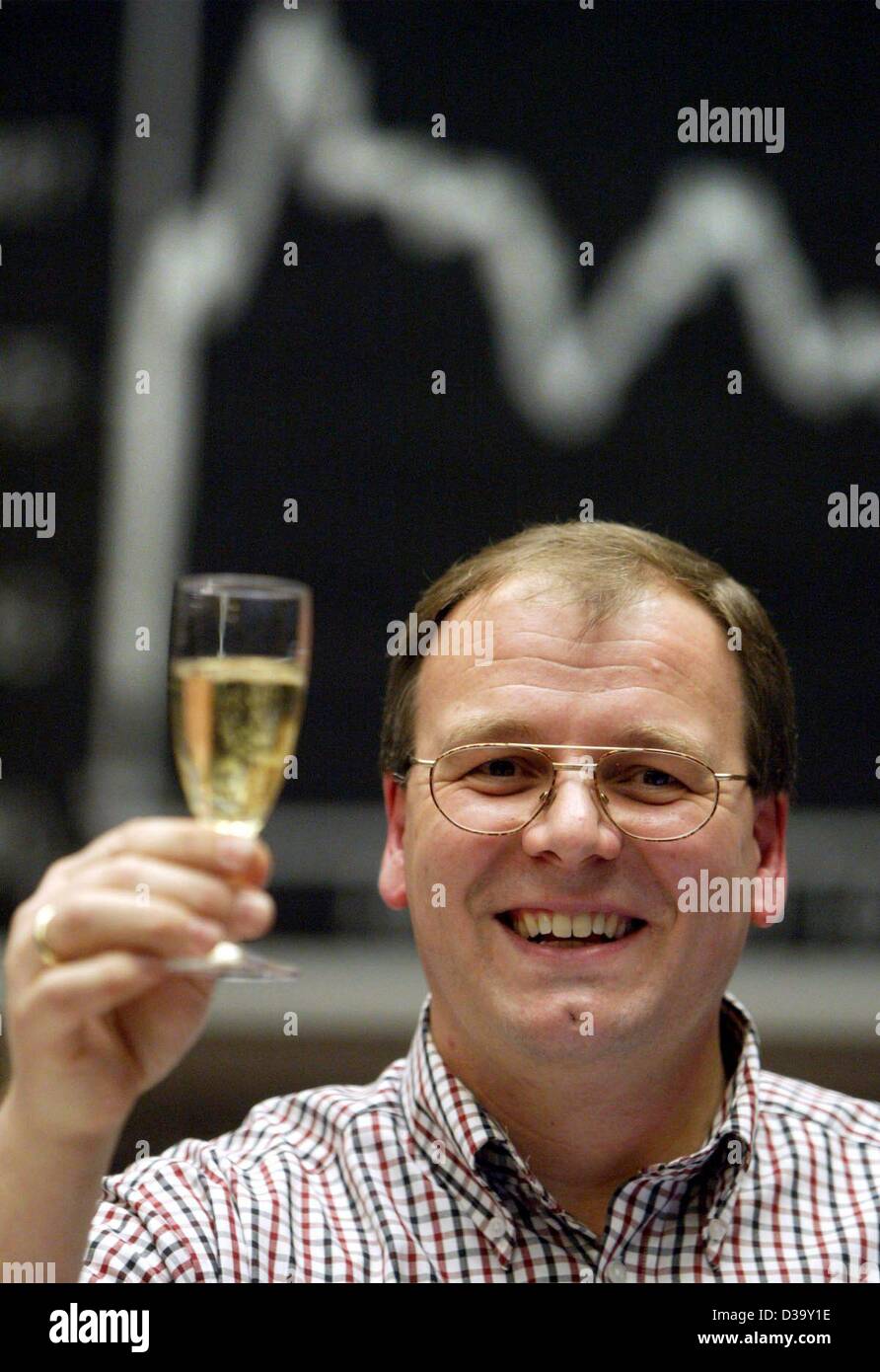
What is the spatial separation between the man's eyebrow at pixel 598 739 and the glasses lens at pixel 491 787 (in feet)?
0.06

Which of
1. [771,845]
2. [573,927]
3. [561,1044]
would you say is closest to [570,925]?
[573,927]

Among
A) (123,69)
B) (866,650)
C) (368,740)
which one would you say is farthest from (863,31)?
(368,740)

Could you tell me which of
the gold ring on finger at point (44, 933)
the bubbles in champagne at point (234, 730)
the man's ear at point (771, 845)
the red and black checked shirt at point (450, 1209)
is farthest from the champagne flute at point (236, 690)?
the man's ear at point (771, 845)

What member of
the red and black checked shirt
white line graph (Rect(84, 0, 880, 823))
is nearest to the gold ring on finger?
the red and black checked shirt

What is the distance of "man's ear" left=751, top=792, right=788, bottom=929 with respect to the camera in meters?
1.56

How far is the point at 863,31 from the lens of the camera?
10.5 feet

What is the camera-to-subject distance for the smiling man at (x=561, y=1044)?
1382 mm

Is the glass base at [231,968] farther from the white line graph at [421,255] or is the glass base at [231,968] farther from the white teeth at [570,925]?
the white line graph at [421,255]

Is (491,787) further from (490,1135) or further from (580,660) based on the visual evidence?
(490,1135)
